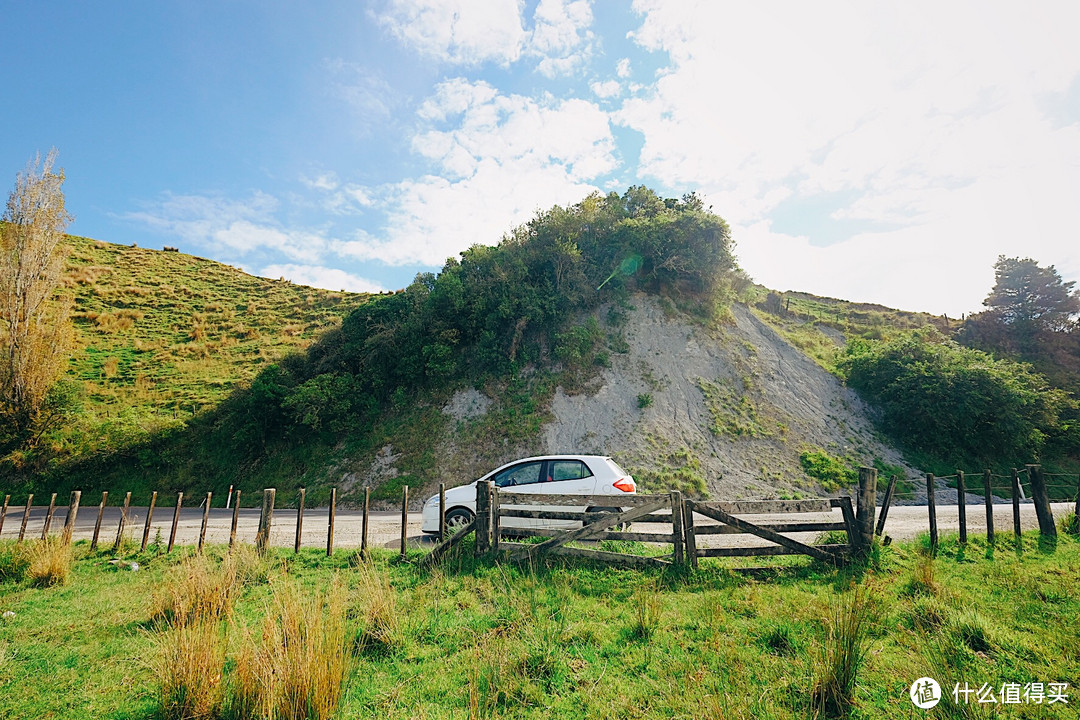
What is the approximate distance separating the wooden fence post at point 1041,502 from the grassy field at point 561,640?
205 centimetres

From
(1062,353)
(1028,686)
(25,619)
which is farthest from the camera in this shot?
(1062,353)

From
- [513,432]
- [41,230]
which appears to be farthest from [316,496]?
[41,230]

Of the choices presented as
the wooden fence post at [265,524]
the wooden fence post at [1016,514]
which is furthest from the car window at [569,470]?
the wooden fence post at [1016,514]

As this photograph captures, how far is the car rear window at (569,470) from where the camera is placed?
402 inches

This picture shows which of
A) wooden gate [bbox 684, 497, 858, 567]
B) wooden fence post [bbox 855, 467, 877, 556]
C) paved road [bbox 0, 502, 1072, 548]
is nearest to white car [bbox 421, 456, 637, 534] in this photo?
paved road [bbox 0, 502, 1072, 548]

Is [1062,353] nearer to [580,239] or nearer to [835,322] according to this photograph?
[835,322]

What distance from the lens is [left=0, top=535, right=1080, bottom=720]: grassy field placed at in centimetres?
367

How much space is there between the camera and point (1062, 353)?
32.2 m

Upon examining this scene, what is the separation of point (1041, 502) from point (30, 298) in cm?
4060

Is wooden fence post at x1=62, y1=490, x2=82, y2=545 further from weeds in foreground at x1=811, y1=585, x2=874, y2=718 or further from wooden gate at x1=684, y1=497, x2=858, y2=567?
weeds in foreground at x1=811, y1=585, x2=874, y2=718

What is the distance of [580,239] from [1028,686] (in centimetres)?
2543

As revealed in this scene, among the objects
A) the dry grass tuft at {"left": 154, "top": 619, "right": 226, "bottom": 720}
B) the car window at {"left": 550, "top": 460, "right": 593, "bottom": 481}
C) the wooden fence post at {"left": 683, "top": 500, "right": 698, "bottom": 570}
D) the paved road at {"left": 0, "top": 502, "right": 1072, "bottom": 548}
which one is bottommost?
the paved road at {"left": 0, "top": 502, "right": 1072, "bottom": 548}

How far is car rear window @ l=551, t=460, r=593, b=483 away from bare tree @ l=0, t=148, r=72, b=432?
2725cm

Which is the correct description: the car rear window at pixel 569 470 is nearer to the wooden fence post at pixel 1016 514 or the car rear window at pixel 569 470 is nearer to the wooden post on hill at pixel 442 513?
the wooden post on hill at pixel 442 513
